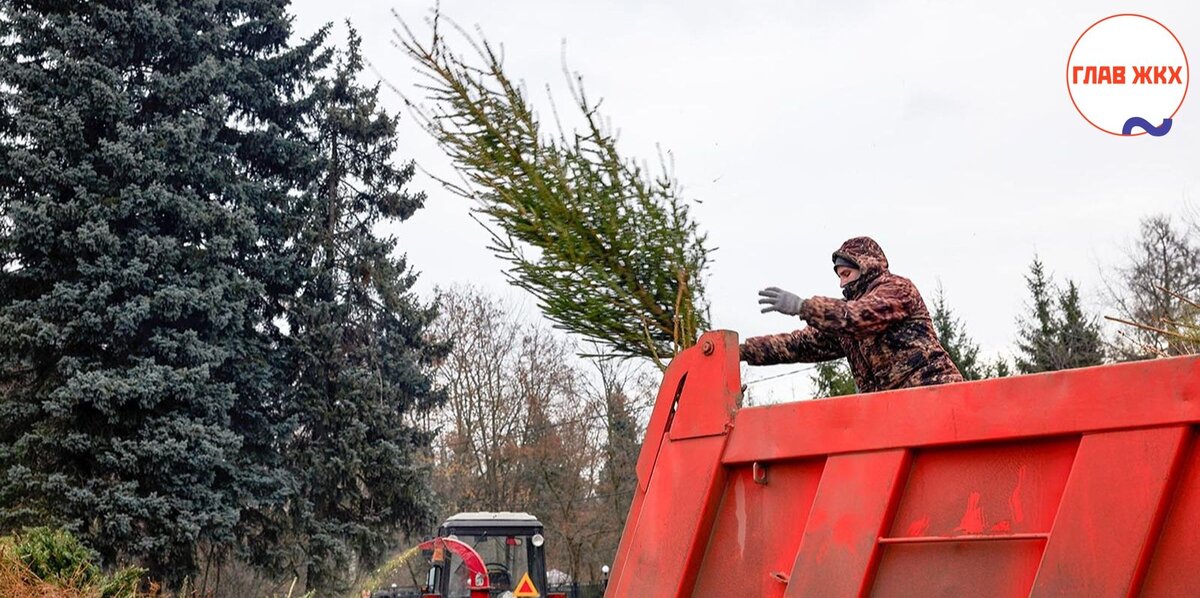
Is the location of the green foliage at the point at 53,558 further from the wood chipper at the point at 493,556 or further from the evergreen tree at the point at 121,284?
the evergreen tree at the point at 121,284

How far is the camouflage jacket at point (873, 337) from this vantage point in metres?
4.25

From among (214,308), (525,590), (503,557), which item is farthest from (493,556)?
(214,308)

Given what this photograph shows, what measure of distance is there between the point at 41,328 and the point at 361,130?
10863 mm

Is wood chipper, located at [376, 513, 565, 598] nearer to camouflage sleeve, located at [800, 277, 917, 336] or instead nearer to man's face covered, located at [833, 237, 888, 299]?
man's face covered, located at [833, 237, 888, 299]

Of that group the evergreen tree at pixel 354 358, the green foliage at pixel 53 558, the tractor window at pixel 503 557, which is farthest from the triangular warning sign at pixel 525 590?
the evergreen tree at pixel 354 358

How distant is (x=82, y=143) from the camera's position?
23828 mm

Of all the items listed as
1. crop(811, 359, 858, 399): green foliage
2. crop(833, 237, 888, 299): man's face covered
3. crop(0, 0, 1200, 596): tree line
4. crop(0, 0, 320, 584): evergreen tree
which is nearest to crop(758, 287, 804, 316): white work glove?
crop(833, 237, 888, 299): man's face covered

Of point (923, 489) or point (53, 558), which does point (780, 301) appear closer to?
point (923, 489)

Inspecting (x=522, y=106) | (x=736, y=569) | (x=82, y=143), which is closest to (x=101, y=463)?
(x=82, y=143)

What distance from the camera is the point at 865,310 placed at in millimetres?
4285

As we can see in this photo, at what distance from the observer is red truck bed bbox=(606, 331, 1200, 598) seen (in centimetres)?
287

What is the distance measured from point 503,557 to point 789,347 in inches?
639

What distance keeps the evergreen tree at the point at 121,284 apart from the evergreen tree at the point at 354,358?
2.89m

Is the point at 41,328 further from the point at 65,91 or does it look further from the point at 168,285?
the point at 65,91
